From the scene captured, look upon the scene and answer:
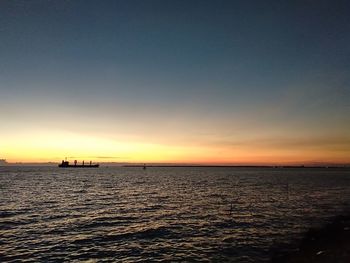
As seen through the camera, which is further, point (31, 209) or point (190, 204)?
point (190, 204)

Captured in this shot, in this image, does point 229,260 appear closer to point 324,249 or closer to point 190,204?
point 324,249

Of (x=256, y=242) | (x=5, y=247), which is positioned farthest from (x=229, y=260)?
(x=5, y=247)

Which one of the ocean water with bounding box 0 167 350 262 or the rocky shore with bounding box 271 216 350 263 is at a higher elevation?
the rocky shore with bounding box 271 216 350 263

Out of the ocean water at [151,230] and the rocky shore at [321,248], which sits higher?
the rocky shore at [321,248]

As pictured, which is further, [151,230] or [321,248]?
[151,230]

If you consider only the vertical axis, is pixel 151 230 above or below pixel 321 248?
below

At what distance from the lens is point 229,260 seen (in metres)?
21.6

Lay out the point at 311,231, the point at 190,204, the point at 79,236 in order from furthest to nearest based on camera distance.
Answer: the point at 190,204, the point at 311,231, the point at 79,236

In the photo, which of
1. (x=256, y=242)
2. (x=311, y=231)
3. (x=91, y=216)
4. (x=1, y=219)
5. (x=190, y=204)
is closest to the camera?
(x=256, y=242)

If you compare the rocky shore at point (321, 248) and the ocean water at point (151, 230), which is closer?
the rocky shore at point (321, 248)

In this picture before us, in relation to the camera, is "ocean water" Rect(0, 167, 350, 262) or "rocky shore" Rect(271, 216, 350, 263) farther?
"ocean water" Rect(0, 167, 350, 262)

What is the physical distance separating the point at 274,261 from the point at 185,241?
325 inches

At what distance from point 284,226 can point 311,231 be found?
10.0 ft

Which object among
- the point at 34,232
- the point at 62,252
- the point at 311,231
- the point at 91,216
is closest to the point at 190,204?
the point at 91,216
